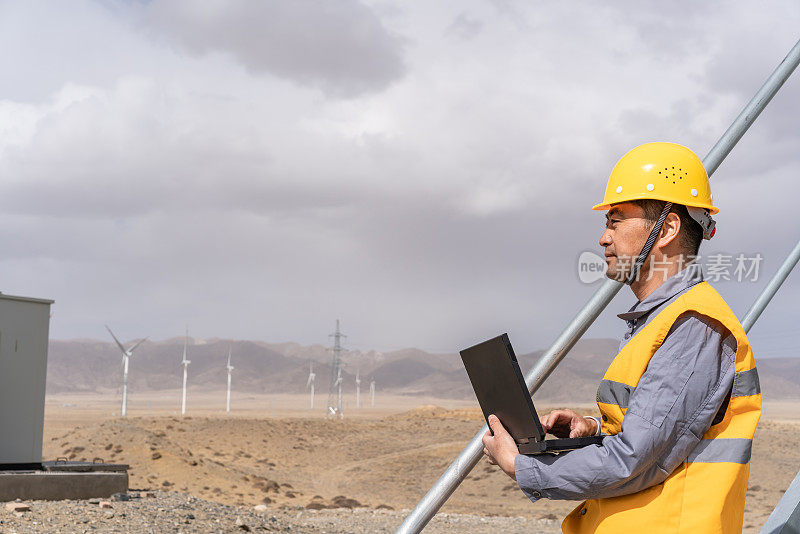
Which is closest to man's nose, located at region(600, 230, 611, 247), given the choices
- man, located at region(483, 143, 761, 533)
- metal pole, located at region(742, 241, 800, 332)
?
man, located at region(483, 143, 761, 533)

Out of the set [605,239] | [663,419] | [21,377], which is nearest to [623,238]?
[605,239]

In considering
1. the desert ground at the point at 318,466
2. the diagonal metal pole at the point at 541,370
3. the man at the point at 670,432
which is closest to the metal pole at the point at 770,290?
the diagonal metal pole at the point at 541,370

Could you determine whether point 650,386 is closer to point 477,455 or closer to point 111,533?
point 477,455

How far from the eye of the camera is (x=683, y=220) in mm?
2127

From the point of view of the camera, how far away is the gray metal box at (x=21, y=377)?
10.9m

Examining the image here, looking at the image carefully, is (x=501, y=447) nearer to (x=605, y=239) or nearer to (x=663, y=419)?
(x=663, y=419)

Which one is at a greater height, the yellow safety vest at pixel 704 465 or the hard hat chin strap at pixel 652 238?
the hard hat chin strap at pixel 652 238

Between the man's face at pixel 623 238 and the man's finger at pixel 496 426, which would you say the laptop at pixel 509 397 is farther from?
the man's face at pixel 623 238

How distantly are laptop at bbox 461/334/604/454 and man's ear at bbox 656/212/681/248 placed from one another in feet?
1.61

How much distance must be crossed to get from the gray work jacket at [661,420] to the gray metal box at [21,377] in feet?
34.7

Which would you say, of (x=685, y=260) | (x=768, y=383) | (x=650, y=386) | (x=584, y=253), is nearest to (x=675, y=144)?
(x=685, y=260)

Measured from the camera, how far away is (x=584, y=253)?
2732 mm

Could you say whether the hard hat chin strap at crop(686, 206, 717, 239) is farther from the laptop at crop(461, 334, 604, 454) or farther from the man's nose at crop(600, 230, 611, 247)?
the laptop at crop(461, 334, 604, 454)

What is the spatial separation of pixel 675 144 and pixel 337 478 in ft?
83.1
